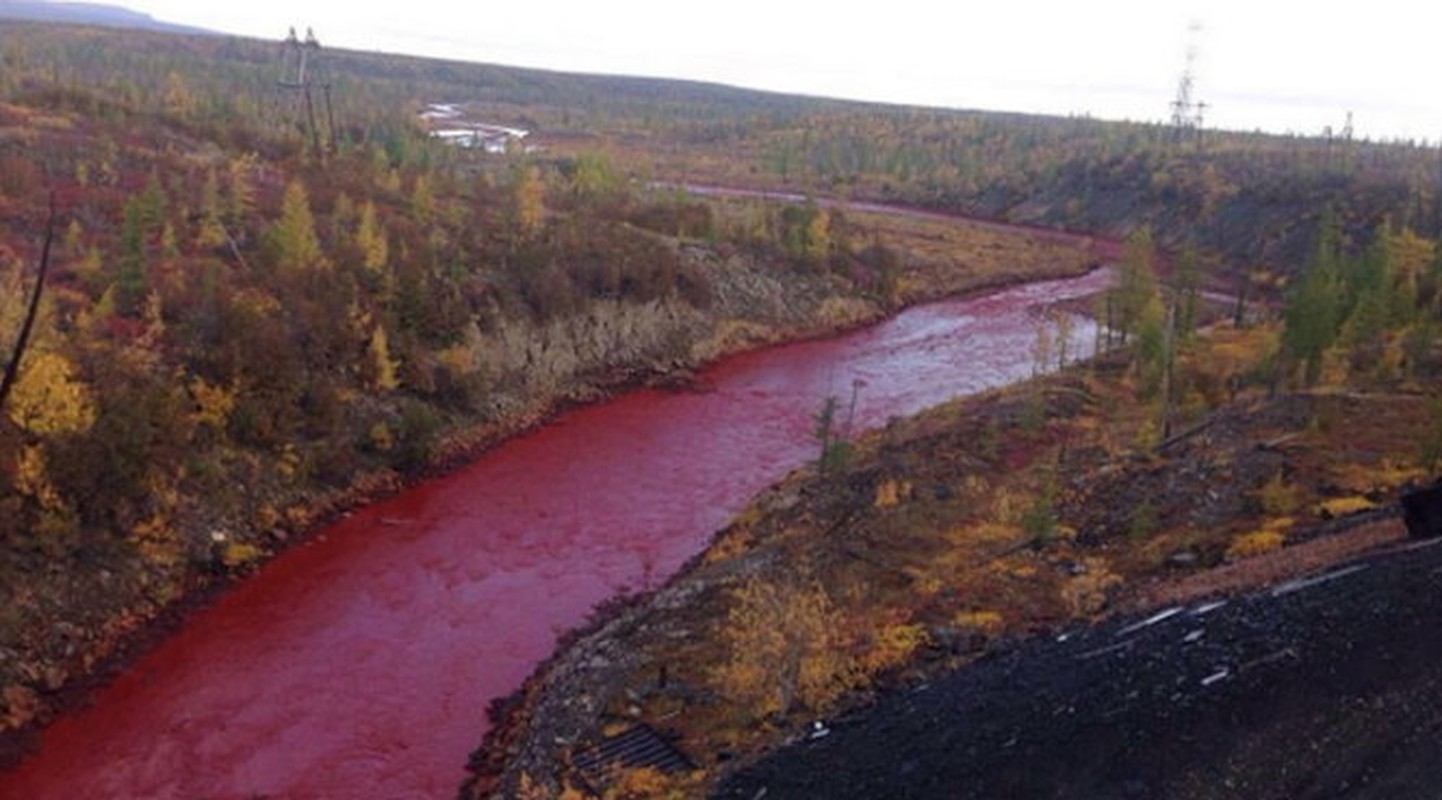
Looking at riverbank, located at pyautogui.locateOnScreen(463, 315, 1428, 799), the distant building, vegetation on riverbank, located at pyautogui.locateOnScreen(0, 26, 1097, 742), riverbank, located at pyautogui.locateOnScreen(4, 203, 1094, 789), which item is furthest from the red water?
the distant building

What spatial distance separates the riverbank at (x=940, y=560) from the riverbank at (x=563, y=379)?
9.09 meters

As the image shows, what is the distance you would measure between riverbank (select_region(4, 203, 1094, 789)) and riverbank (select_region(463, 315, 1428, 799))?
909 cm

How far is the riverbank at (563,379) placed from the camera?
24094 mm

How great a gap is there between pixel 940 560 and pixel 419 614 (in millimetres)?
12848

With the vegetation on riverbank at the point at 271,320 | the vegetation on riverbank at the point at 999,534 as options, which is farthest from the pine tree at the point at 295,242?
the vegetation on riverbank at the point at 999,534

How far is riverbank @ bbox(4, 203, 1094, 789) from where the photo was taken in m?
24.1

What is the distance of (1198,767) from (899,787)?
4134 mm

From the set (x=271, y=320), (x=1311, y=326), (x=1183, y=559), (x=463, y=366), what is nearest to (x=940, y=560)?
(x=1183, y=559)

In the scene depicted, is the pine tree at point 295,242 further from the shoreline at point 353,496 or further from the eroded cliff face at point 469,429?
the shoreline at point 353,496

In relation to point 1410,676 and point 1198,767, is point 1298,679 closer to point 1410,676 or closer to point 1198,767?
point 1410,676

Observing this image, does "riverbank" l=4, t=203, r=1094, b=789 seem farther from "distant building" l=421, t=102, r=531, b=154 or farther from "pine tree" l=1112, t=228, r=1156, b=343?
"distant building" l=421, t=102, r=531, b=154

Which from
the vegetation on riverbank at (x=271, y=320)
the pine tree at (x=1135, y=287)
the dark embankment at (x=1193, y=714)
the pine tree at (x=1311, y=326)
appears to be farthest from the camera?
the pine tree at (x=1135, y=287)

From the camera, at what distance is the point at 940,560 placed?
88.6 ft

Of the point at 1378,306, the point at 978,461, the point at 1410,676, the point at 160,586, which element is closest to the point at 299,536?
the point at 160,586
